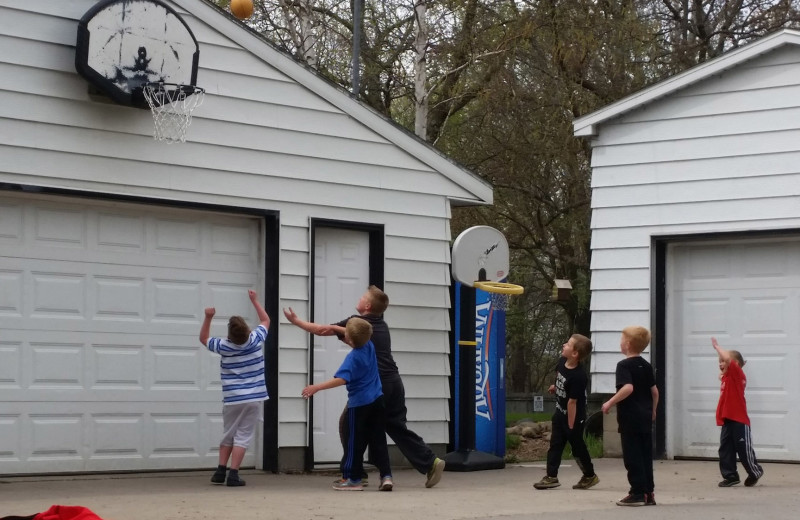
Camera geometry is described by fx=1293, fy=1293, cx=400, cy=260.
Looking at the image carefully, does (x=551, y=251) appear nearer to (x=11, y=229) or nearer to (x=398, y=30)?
(x=398, y=30)

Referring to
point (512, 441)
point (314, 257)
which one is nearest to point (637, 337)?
point (314, 257)

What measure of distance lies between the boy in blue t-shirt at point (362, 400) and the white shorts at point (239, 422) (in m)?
0.93

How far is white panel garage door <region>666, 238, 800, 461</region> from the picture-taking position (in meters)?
13.4

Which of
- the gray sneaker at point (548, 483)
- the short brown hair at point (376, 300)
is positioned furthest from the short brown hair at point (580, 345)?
the short brown hair at point (376, 300)

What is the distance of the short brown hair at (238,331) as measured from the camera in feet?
33.5

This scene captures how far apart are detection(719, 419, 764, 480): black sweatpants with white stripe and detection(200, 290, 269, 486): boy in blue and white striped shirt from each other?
3.90 metres

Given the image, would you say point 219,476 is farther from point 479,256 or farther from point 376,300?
point 479,256

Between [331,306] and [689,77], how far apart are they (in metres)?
4.68

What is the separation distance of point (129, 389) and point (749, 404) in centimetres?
653

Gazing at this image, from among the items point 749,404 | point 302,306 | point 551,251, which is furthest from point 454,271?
point 551,251

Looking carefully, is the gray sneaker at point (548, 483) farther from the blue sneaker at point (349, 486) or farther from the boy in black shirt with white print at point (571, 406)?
the blue sneaker at point (349, 486)

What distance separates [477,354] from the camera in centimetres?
1379

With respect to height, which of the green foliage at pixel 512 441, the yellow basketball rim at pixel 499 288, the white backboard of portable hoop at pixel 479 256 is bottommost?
the green foliage at pixel 512 441

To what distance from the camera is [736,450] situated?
35.7ft
